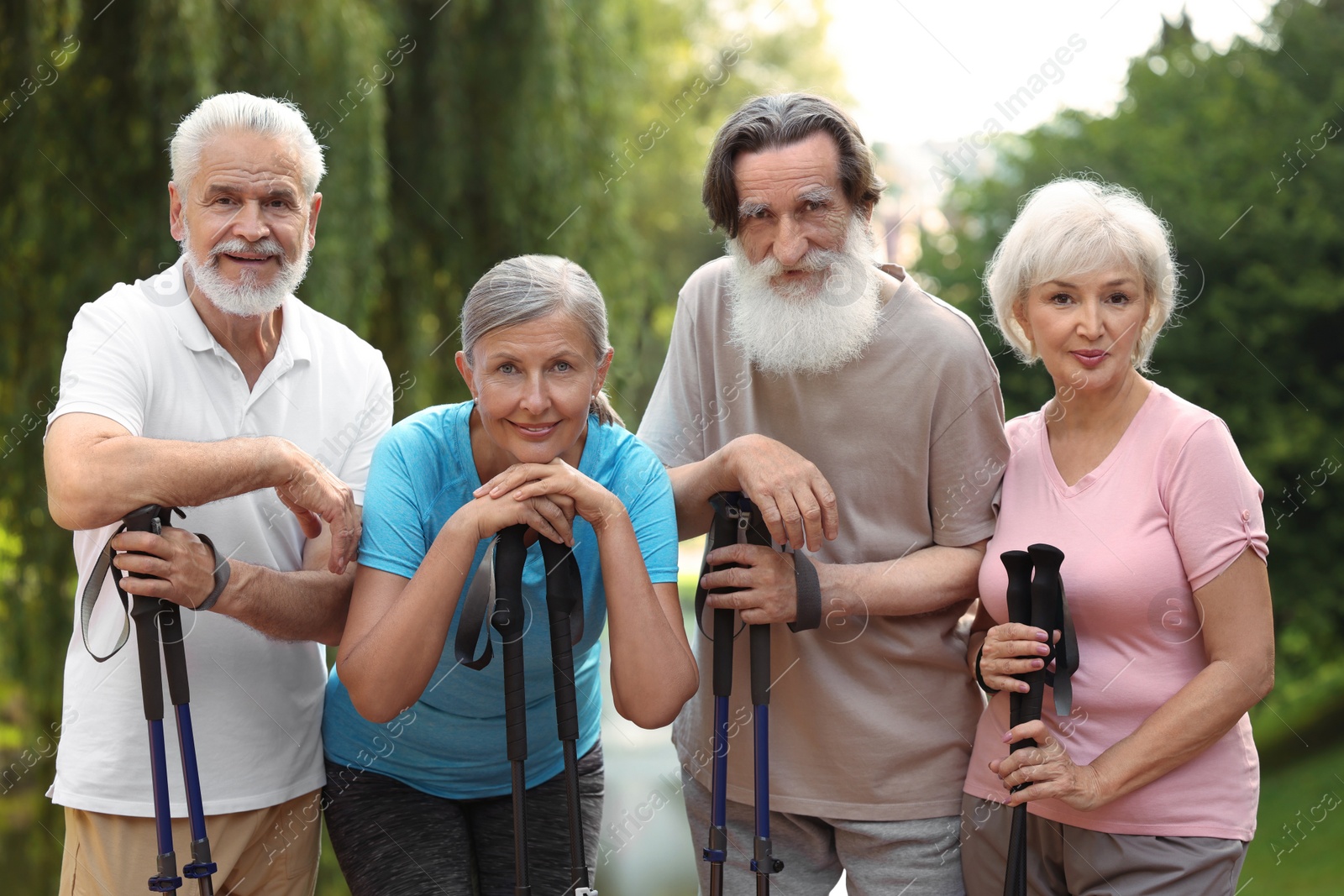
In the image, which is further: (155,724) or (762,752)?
(762,752)

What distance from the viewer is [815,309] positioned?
229 centimetres

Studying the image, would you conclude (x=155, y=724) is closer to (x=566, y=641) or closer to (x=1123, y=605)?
(x=566, y=641)

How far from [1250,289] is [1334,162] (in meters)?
1.03

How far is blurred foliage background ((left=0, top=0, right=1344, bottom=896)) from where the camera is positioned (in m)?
4.68

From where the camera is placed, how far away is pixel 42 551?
484 centimetres

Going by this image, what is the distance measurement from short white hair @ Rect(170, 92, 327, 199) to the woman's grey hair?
0.52 meters

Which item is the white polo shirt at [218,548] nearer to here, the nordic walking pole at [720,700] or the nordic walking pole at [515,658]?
the nordic walking pole at [515,658]

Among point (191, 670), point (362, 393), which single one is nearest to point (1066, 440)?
point (362, 393)

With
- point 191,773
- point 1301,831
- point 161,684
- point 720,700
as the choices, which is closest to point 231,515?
point 161,684

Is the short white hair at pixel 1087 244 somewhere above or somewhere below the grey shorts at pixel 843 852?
above

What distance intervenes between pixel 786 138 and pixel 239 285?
1.09 meters

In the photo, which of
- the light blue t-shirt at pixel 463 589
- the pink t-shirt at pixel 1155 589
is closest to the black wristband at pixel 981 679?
the pink t-shirt at pixel 1155 589

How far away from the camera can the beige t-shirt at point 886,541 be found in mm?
2340

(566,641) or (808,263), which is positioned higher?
(808,263)
